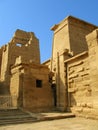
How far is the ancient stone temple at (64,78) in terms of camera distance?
1056cm

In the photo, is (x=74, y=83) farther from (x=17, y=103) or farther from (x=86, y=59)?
(x=17, y=103)

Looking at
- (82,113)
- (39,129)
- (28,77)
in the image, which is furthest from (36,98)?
(39,129)

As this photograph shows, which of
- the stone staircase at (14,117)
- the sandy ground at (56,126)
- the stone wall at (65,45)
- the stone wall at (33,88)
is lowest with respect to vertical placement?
the sandy ground at (56,126)

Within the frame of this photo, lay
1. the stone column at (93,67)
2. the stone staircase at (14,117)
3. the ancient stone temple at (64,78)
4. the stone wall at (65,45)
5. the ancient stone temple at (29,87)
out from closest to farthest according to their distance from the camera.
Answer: the stone staircase at (14,117) < the stone column at (93,67) < the ancient stone temple at (64,78) < the ancient stone temple at (29,87) < the stone wall at (65,45)

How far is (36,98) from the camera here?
1292cm

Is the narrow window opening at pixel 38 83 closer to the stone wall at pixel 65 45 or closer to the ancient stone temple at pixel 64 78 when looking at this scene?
the ancient stone temple at pixel 64 78

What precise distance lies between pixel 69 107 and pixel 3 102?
15.7 ft

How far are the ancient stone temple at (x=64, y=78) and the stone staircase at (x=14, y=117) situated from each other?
53.0 inches

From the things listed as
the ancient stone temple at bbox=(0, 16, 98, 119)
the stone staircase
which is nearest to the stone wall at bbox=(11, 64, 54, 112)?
the ancient stone temple at bbox=(0, 16, 98, 119)

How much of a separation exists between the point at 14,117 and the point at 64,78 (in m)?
5.17

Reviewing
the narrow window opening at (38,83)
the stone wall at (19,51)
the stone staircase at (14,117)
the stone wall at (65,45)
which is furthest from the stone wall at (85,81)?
the stone wall at (19,51)

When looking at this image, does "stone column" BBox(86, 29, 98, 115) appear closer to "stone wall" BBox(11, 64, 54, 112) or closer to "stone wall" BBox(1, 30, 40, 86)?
"stone wall" BBox(11, 64, 54, 112)

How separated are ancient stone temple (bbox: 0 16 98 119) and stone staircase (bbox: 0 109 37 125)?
4.42ft

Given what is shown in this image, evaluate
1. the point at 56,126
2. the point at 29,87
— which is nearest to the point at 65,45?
the point at 29,87
